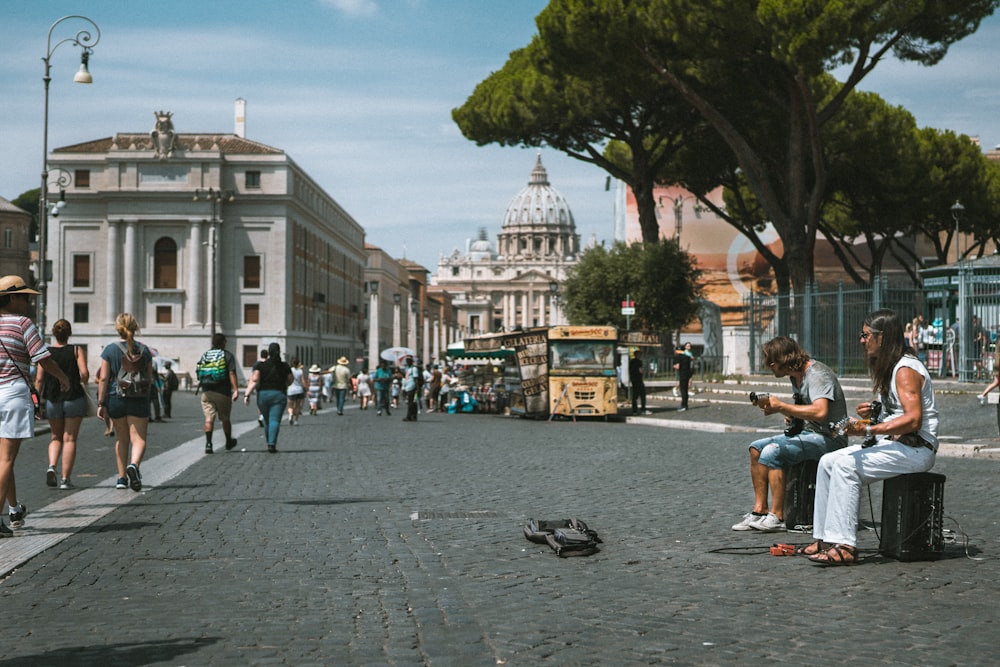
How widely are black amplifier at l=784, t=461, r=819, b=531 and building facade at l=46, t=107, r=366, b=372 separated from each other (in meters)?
62.1

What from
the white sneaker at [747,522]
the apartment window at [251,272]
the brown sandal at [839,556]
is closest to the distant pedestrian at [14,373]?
the white sneaker at [747,522]

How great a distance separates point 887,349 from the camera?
21.9ft

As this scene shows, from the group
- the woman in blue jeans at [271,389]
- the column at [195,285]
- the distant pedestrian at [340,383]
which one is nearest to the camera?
the woman in blue jeans at [271,389]

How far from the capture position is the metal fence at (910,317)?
22.8 meters

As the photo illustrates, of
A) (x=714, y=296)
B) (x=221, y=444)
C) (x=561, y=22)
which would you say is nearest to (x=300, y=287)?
(x=714, y=296)

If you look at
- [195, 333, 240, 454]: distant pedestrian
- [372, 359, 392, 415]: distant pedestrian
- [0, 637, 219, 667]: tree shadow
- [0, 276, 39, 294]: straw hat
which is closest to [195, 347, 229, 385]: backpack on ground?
[195, 333, 240, 454]: distant pedestrian

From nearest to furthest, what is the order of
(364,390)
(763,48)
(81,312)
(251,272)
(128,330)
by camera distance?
Result: (128,330)
(763,48)
(364,390)
(81,312)
(251,272)

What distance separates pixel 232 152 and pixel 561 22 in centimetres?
4425

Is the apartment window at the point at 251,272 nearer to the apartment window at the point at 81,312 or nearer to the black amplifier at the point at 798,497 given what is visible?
the apartment window at the point at 81,312

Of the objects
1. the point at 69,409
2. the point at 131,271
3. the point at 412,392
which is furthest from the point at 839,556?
the point at 131,271

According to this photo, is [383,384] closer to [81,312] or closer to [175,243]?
[175,243]

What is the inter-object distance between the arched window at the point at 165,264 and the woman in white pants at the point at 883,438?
215 feet

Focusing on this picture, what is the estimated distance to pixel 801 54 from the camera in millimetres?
24891

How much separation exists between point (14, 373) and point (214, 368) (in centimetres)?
664
